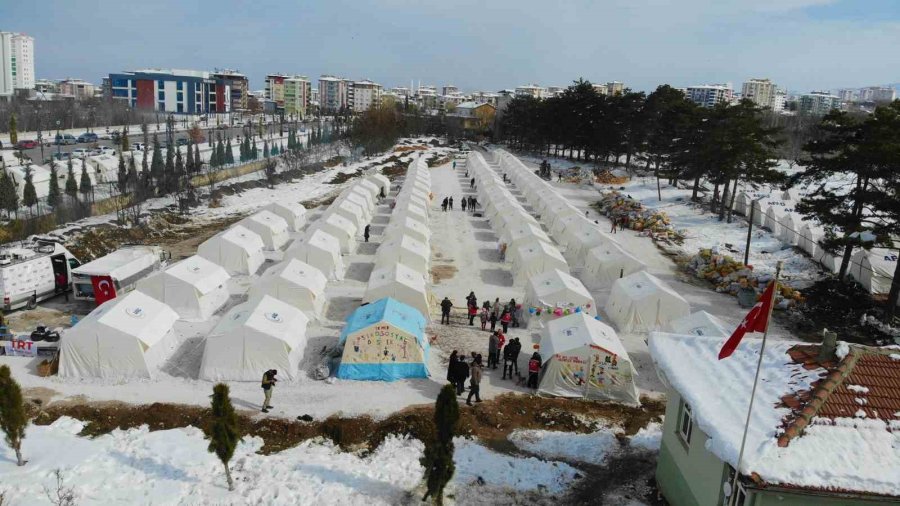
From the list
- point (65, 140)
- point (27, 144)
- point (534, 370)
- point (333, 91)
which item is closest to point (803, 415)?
point (534, 370)

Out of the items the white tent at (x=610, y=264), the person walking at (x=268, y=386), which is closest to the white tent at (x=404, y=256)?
the white tent at (x=610, y=264)

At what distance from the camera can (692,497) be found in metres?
9.65

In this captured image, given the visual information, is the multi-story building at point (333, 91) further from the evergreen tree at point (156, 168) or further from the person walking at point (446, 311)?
the person walking at point (446, 311)

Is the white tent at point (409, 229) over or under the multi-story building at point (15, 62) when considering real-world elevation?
under

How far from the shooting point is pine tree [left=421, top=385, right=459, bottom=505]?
31.0 feet

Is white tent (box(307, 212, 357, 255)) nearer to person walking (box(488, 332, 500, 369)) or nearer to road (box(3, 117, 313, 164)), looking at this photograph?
person walking (box(488, 332, 500, 369))

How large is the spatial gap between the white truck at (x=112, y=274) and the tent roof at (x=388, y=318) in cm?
844

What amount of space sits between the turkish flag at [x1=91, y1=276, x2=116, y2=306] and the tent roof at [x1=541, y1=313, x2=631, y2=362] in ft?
44.3

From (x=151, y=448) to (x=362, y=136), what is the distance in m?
65.0

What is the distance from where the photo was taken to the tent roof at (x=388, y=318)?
15809 millimetres

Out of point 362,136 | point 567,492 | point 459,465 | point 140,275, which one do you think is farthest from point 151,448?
point 362,136

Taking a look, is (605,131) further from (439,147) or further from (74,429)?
Answer: (74,429)

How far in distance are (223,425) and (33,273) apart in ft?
44.0

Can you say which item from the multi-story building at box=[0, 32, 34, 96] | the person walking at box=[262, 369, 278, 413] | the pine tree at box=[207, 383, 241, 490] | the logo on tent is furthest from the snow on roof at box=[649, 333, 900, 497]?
the multi-story building at box=[0, 32, 34, 96]
